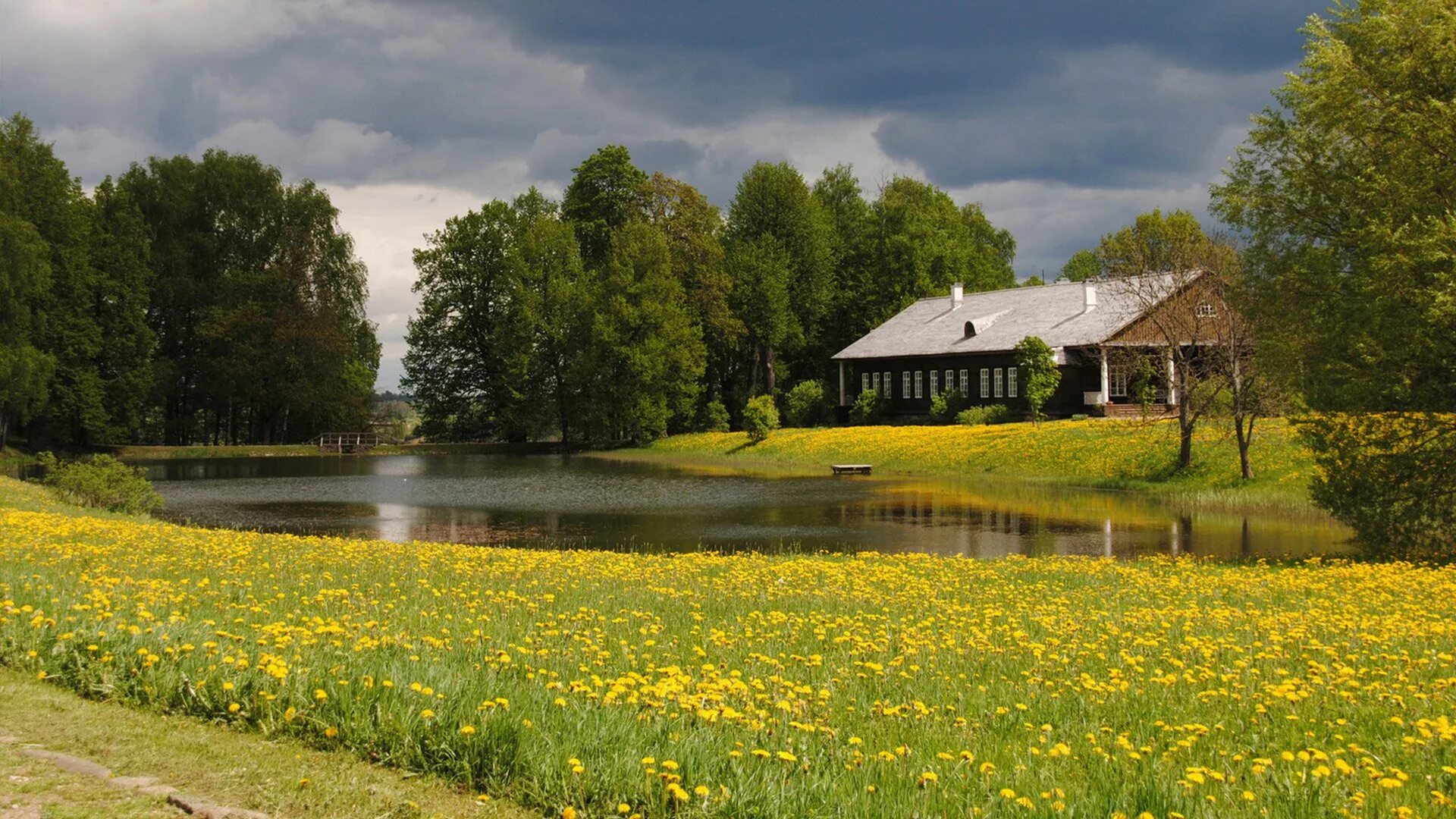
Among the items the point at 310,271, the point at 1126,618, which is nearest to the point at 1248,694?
the point at 1126,618

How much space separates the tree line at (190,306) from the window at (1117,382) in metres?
49.1

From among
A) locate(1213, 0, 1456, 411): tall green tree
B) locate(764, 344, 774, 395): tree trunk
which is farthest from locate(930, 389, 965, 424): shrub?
locate(1213, 0, 1456, 411): tall green tree

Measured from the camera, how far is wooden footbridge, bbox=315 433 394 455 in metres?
75.2

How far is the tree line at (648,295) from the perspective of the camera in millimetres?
70438

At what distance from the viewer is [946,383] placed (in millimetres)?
65750

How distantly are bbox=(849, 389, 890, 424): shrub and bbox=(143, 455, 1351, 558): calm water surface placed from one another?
18983 mm

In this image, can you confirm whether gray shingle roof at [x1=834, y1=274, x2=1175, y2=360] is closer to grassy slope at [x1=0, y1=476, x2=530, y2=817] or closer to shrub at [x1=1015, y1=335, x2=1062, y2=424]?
shrub at [x1=1015, y1=335, x2=1062, y2=424]

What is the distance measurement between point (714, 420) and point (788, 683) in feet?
215

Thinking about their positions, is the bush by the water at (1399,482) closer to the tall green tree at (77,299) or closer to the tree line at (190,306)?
the tall green tree at (77,299)

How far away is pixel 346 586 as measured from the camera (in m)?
13.0

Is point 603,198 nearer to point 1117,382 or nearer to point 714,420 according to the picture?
point 714,420

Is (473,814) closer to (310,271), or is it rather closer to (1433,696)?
(1433,696)

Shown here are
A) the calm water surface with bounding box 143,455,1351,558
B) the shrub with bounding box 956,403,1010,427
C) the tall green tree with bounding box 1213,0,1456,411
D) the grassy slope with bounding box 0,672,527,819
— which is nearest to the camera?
the grassy slope with bounding box 0,672,527,819

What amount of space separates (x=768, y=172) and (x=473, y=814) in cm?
7483
